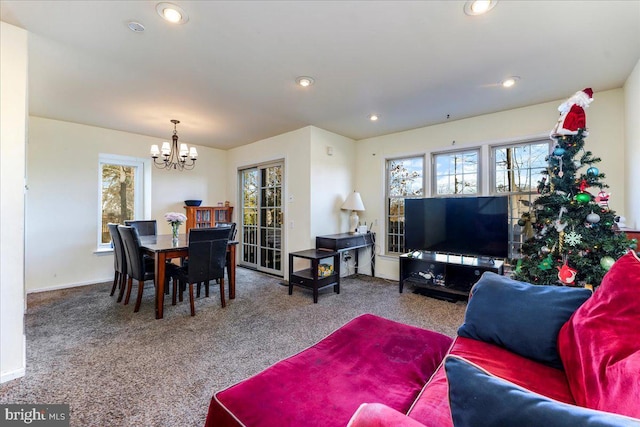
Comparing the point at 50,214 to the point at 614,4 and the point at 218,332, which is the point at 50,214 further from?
the point at 614,4

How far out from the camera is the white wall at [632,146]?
2.52 m

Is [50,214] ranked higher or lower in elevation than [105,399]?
higher

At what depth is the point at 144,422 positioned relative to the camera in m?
1.54

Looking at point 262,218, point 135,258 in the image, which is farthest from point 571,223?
point 262,218

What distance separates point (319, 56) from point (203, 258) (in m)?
2.44

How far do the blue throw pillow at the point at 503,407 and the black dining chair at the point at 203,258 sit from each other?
2.93 metres

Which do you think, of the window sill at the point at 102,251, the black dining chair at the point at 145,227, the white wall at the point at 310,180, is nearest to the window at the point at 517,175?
the white wall at the point at 310,180

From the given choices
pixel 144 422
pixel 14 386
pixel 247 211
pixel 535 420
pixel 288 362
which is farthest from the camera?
pixel 247 211

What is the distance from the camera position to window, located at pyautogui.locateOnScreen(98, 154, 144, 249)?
455 centimetres

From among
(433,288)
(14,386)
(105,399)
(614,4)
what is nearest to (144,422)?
(105,399)

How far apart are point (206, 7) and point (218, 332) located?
2.69m

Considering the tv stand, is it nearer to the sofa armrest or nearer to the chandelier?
the sofa armrest

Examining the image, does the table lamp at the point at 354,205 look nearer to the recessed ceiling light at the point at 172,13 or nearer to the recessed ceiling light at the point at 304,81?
the recessed ceiling light at the point at 304,81

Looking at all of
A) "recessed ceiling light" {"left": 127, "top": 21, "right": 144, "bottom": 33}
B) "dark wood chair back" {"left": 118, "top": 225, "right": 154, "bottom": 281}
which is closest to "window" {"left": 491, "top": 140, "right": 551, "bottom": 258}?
"recessed ceiling light" {"left": 127, "top": 21, "right": 144, "bottom": 33}
